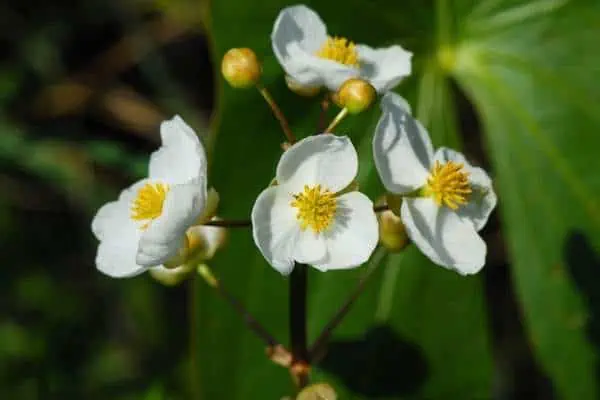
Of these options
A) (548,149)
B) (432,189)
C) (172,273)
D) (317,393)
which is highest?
(548,149)

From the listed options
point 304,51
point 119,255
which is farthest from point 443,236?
point 119,255

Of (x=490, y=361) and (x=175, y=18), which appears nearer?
(x=490, y=361)

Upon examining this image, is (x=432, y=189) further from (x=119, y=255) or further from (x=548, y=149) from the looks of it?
(x=548, y=149)

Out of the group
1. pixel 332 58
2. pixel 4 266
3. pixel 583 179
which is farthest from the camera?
pixel 4 266

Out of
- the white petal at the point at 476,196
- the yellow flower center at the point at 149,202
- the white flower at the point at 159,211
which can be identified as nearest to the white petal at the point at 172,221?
the white flower at the point at 159,211

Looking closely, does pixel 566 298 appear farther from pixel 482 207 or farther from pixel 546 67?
pixel 482 207

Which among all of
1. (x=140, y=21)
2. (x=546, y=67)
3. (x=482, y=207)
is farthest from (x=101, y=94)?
(x=482, y=207)

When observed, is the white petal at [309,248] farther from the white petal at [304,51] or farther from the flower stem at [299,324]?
the white petal at [304,51]
